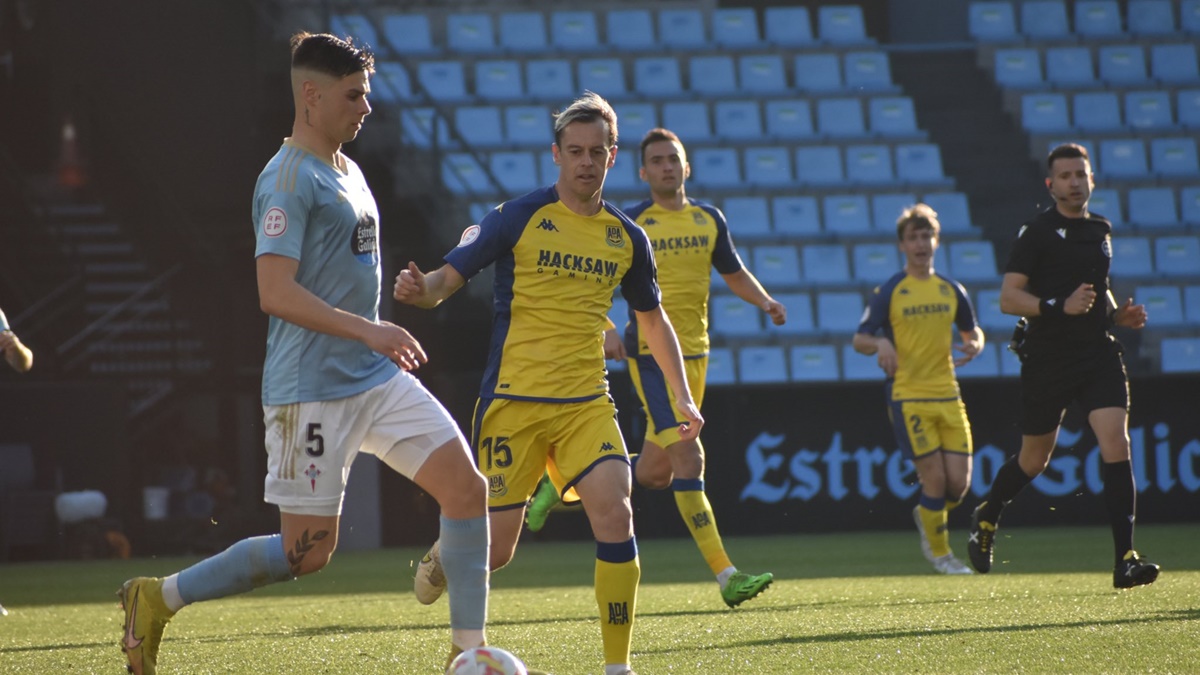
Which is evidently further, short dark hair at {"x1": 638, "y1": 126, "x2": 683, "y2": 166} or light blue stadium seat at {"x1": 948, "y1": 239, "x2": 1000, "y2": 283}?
light blue stadium seat at {"x1": 948, "y1": 239, "x2": 1000, "y2": 283}

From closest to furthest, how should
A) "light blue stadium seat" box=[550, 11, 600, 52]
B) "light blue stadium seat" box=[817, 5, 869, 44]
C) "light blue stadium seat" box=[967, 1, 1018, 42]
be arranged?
"light blue stadium seat" box=[550, 11, 600, 52] → "light blue stadium seat" box=[817, 5, 869, 44] → "light blue stadium seat" box=[967, 1, 1018, 42]

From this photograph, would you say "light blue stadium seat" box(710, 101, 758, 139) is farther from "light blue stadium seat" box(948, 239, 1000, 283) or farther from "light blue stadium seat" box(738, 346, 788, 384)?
"light blue stadium seat" box(738, 346, 788, 384)

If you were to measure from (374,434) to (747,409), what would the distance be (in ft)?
30.3

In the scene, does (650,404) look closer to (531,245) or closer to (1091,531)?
Answer: (531,245)

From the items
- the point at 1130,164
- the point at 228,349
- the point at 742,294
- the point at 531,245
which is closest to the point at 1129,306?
the point at 742,294

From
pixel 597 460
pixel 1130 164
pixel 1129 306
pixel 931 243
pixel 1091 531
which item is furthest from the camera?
pixel 1130 164

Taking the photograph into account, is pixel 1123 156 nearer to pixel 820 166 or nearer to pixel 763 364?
pixel 820 166

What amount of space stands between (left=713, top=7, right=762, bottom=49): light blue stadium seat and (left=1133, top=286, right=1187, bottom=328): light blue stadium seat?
5.75 meters

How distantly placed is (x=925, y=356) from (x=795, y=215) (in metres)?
7.17

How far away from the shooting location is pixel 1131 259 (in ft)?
57.2

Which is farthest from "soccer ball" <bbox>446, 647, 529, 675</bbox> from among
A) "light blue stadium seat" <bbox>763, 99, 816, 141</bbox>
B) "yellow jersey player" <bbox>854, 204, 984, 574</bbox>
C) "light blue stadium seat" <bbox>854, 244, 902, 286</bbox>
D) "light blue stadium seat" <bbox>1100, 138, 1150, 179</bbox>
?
"light blue stadium seat" <bbox>1100, 138, 1150, 179</bbox>

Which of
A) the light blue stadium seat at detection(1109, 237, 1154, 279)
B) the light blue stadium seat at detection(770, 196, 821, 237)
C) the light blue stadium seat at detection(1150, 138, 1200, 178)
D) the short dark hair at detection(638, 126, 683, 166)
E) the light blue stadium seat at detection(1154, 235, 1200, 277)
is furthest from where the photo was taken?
the light blue stadium seat at detection(1150, 138, 1200, 178)

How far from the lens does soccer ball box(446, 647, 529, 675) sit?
4.37 m

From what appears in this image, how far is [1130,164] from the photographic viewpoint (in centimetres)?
1872
